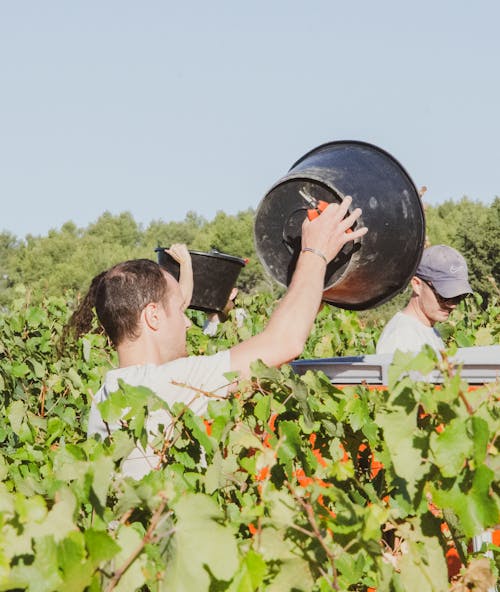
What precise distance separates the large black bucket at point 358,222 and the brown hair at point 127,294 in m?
0.43

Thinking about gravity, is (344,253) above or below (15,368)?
above

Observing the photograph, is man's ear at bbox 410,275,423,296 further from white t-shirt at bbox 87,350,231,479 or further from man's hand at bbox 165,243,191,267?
white t-shirt at bbox 87,350,231,479

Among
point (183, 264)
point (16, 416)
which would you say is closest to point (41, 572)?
point (16, 416)

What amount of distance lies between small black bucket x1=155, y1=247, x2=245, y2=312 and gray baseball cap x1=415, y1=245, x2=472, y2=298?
101 cm

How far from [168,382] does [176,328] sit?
0.28 metres

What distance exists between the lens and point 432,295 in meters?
4.62

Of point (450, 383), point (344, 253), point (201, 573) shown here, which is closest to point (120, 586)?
point (201, 573)

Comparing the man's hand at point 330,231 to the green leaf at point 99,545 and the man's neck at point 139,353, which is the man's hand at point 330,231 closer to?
the man's neck at point 139,353

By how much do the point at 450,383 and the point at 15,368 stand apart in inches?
168

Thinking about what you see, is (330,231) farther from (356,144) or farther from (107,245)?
(107,245)

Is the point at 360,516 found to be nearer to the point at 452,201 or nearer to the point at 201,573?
the point at 201,573

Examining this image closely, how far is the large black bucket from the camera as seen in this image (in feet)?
9.04

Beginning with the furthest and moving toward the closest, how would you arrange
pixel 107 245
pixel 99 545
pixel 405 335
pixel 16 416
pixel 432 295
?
pixel 107 245 < pixel 432 295 < pixel 405 335 < pixel 16 416 < pixel 99 545

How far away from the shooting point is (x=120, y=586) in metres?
1.34
